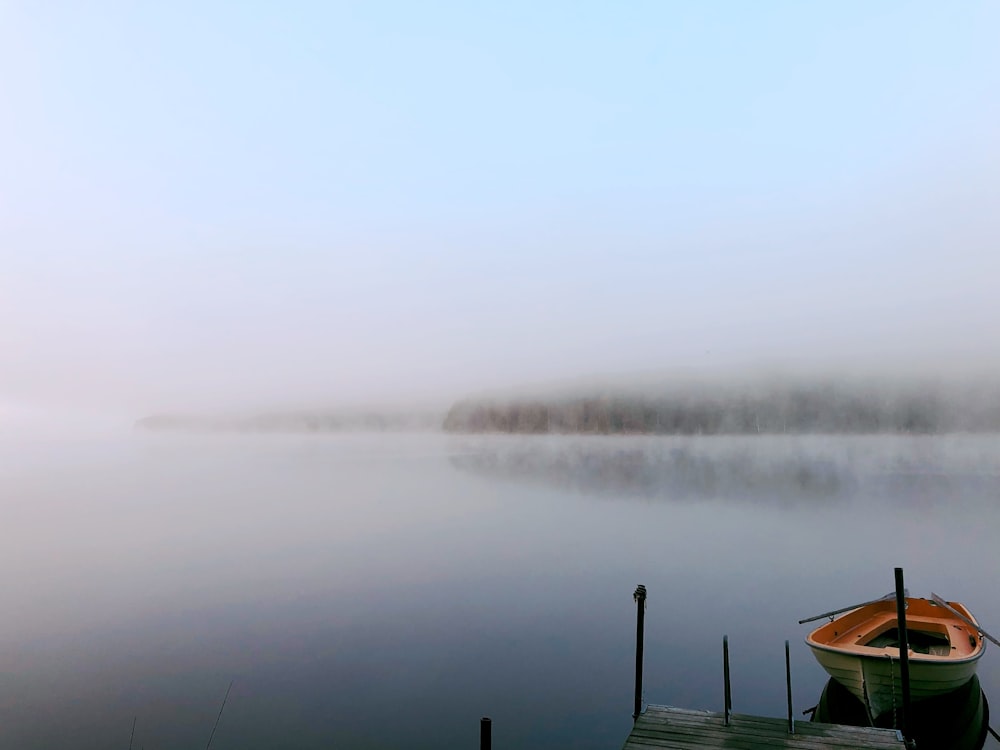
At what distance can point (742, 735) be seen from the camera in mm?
8773

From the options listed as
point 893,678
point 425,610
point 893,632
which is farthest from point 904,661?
point 425,610

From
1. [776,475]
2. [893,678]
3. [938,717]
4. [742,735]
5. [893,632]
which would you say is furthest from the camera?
[776,475]

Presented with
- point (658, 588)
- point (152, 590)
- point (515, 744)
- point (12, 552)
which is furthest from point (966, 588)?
point (12, 552)

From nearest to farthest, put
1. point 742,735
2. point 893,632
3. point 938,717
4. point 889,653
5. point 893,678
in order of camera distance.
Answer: point 742,735, point 893,678, point 889,653, point 938,717, point 893,632

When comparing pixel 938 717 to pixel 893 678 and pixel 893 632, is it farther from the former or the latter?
pixel 893 678

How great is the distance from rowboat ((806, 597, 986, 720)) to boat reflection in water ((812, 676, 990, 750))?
1.23ft

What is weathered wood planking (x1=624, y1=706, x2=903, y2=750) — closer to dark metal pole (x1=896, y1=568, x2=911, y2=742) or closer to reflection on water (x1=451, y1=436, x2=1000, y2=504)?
dark metal pole (x1=896, y1=568, x2=911, y2=742)

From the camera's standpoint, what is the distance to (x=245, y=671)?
15.7m

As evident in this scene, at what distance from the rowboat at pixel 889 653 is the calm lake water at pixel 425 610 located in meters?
2.43

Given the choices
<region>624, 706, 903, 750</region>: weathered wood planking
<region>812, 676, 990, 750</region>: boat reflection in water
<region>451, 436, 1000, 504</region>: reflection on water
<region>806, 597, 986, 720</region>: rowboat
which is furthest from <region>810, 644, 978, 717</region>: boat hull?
<region>451, 436, 1000, 504</region>: reflection on water

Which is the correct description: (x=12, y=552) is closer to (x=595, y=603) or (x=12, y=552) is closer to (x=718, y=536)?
(x=595, y=603)

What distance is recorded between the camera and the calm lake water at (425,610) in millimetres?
13203

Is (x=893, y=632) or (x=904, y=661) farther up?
(x=904, y=661)

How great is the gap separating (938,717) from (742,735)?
227 inches
